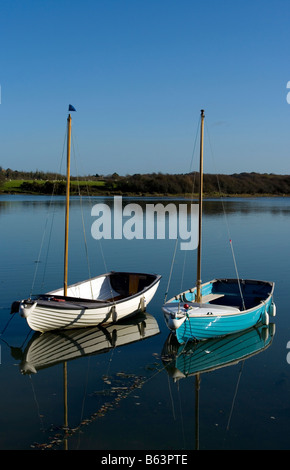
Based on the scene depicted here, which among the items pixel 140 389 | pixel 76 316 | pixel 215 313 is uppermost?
pixel 215 313

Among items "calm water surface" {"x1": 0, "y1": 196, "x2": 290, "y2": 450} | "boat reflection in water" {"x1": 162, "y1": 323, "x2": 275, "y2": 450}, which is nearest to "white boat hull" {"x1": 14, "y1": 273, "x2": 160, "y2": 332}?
"calm water surface" {"x1": 0, "y1": 196, "x2": 290, "y2": 450}

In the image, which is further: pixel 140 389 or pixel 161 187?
pixel 161 187

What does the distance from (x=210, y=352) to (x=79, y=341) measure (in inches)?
151

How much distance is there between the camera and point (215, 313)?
14531mm

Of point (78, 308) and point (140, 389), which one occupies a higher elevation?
point (78, 308)

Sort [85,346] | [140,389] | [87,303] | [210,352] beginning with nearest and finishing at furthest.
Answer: [140,389]
[210,352]
[85,346]
[87,303]

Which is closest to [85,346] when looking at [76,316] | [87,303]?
[76,316]

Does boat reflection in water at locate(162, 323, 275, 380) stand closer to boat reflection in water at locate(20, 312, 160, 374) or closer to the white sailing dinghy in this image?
boat reflection in water at locate(20, 312, 160, 374)

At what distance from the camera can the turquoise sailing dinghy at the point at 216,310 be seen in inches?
543

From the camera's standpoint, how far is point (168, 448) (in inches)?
332

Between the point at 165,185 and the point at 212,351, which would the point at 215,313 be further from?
the point at 165,185

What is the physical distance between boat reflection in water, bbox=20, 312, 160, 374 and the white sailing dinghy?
28 cm

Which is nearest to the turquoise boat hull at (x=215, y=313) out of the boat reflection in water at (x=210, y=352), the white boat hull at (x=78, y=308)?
the boat reflection in water at (x=210, y=352)

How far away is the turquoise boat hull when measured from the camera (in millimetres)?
13742
